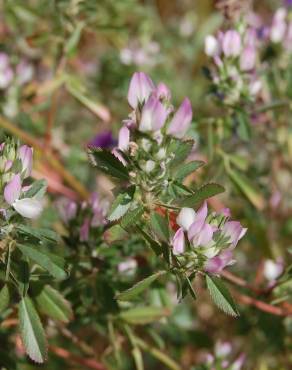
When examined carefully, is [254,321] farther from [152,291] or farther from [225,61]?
[225,61]

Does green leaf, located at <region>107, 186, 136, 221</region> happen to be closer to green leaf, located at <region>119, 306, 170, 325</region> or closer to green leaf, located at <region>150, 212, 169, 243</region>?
green leaf, located at <region>150, 212, 169, 243</region>

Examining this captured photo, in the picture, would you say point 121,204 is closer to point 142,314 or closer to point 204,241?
point 204,241

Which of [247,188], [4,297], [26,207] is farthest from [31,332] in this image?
[247,188]

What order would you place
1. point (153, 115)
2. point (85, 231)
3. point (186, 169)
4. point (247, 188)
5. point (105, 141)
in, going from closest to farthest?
point (153, 115), point (186, 169), point (85, 231), point (247, 188), point (105, 141)

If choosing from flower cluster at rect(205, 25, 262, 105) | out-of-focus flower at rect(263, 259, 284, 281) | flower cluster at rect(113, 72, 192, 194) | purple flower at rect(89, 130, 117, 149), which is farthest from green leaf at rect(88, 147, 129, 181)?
purple flower at rect(89, 130, 117, 149)

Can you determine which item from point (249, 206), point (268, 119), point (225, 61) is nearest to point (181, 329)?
point (249, 206)

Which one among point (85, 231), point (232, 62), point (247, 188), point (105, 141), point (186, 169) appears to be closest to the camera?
point (186, 169)
